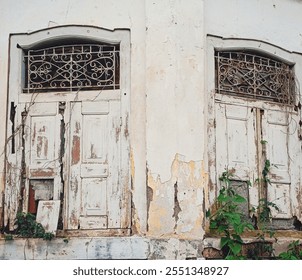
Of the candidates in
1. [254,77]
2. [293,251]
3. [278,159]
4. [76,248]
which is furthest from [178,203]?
[254,77]

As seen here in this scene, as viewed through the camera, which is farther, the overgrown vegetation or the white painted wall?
the white painted wall

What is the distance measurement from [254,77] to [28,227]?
3.07 metres

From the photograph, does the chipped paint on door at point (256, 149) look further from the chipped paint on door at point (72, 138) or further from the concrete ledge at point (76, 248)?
the concrete ledge at point (76, 248)

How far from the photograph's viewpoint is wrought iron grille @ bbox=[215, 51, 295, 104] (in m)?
7.31

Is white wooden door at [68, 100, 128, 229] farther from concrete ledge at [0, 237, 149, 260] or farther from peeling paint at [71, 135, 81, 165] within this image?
concrete ledge at [0, 237, 149, 260]

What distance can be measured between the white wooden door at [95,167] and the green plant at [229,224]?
1.00 metres

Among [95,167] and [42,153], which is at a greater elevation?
[42,153]

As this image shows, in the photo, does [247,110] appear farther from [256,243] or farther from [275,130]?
[256,243]

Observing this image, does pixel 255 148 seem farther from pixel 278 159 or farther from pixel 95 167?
pixel 95 167

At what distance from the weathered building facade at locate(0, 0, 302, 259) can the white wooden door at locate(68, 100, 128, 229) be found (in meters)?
0.01

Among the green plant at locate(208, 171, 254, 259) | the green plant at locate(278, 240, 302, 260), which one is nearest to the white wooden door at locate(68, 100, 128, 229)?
the green plant at locate(208, 171, 254, 259)

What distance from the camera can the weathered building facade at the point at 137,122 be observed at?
6.59 m

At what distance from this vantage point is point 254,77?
7.50 meters

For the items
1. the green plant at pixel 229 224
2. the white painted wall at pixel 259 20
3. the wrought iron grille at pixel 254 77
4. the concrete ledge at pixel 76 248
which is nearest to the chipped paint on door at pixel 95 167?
the concrete ledge at pixel 76 248
